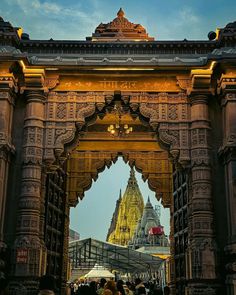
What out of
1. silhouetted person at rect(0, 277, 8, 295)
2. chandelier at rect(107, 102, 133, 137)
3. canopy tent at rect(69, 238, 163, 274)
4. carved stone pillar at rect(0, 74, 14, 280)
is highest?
chandelier at rect(107, 102, 133, 137)

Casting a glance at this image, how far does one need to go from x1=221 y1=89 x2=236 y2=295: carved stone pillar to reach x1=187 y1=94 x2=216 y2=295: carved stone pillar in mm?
428

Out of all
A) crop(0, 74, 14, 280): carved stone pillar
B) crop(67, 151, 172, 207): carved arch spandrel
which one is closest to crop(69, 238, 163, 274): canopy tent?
crop(67, 151, 172, 207): carved arch spandrel

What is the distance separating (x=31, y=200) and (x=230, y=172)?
518cm

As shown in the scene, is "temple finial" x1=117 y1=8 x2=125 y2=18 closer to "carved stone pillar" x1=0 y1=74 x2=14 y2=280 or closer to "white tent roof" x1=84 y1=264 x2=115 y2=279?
"carved stone pillar" x1=0 y1=74 x2=14 y2=280

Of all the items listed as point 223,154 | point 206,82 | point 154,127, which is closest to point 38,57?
point 154,127

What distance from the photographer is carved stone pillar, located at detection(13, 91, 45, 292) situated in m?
11.2

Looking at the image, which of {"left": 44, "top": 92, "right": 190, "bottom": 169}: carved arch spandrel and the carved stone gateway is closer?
the carved stone gateway

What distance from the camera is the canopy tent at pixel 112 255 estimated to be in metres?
23.7

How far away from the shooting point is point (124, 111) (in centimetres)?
1348

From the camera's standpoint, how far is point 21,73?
1273cm

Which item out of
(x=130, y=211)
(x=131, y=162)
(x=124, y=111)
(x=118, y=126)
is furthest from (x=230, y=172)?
(x=130, y=211)

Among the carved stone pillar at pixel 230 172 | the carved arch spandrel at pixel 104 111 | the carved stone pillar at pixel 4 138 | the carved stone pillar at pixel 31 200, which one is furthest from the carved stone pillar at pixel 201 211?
the carved stone pillar at pixel 4 138

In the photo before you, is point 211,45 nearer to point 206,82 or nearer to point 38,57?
Result: point 206,82

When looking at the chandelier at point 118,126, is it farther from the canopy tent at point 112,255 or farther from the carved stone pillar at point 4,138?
the canopy tent at point 112,255
